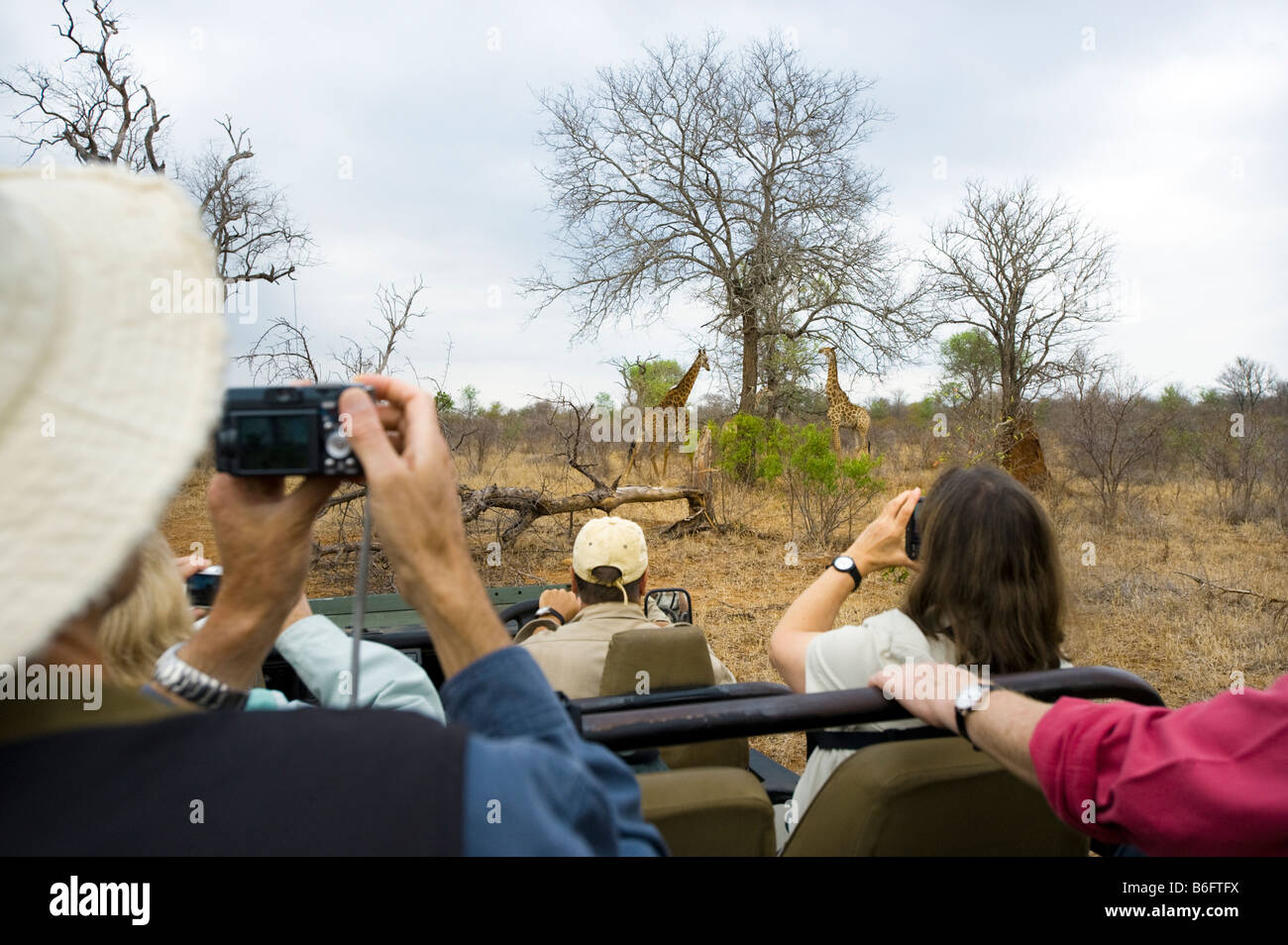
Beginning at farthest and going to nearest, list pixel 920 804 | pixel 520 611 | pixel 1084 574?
pixel 1084 574, pixel 520 611, pixel 920 804

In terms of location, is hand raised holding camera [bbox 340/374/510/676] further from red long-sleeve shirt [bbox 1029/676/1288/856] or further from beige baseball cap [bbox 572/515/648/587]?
beige baseball cap [bbox 572/515/648/587]

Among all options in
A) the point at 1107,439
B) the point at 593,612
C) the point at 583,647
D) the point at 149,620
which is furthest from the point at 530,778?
the point at 1107,439

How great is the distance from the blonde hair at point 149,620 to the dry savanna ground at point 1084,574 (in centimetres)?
177

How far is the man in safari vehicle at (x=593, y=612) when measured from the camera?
8.30 feet

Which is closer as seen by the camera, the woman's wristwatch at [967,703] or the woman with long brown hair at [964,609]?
the woman's wristwatch at [967,703]

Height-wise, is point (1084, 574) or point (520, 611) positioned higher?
point (520, 611)

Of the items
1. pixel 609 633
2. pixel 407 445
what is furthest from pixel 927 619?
pixel 407 445

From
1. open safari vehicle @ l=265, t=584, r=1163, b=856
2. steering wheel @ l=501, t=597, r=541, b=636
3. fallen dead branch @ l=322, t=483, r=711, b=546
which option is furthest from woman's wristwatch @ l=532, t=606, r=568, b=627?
fallen dead branch @ l=322, t=483, r=711, b=546

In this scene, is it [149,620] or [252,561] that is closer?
[252,561]

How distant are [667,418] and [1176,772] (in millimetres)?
12450

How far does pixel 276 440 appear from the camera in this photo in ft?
3.15

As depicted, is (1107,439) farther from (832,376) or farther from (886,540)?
(886,540)

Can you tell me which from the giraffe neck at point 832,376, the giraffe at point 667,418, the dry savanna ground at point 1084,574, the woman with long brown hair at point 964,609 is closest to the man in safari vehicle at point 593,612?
the woman with long brown hair at point 964,609

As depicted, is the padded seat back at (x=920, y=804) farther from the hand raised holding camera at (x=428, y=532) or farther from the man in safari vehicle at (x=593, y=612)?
the man in safari vehicle at (x=593, y=612)
